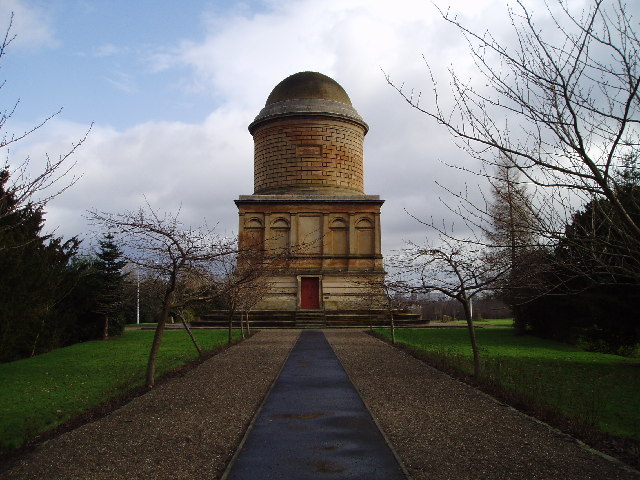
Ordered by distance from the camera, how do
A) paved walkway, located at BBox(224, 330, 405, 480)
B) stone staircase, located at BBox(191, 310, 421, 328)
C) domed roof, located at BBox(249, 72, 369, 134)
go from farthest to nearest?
domed roof, located at BBox(249, 72, 369, 134) < stone staircase, located at BBox(191, 310, 421, 328) < paved walkway, located at BBox(224, 330, 405, 480)

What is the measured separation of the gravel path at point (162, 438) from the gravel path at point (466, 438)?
2.21 metres

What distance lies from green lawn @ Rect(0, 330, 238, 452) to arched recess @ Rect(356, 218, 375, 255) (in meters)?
18.6

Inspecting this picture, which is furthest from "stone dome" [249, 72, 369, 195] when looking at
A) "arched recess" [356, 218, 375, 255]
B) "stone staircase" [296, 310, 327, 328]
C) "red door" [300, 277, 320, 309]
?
"stone staircase" [296, 310, 327, 328]

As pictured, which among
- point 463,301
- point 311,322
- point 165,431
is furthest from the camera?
point 311,322

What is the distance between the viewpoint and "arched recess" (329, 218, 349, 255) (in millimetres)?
39750

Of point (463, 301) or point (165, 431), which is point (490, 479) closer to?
point (165, 431)

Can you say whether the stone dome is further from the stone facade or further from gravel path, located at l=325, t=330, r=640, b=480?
gravel path, located at l=325, t=330, r=640, b=480

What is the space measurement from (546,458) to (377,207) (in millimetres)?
34137

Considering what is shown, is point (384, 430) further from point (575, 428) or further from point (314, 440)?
point (575, 428)

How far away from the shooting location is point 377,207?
40375mm

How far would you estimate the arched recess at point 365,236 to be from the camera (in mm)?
40000

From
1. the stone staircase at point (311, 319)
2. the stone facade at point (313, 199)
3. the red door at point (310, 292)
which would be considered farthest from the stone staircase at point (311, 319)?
the red door at point (310, 292)

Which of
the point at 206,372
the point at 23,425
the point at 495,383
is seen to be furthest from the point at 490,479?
the point at 206,372

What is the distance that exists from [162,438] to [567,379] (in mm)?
10054
